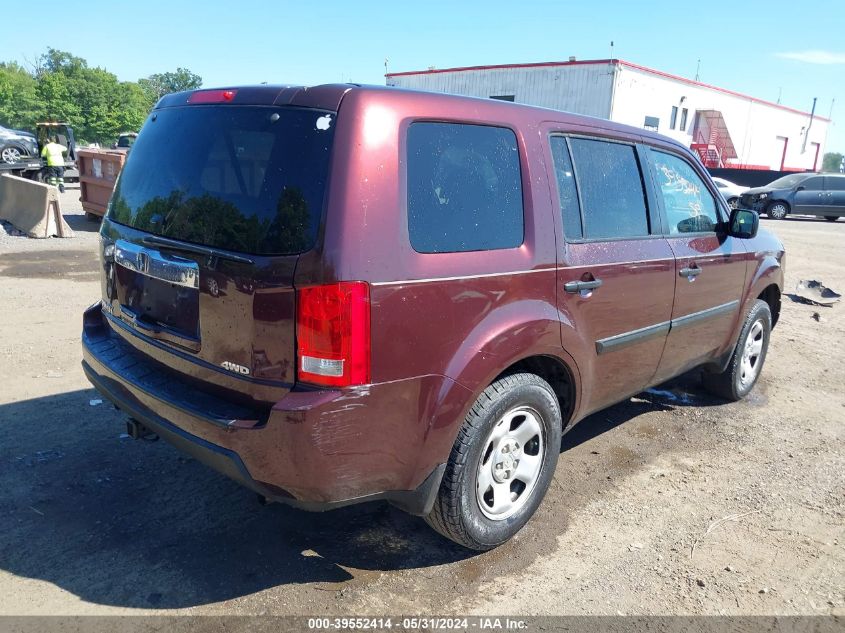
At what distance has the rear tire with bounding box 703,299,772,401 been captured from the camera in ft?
16.5

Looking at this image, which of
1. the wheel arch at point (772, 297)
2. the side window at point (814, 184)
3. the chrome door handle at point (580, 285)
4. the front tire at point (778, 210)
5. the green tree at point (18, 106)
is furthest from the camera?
the green tree at point (18, 106)

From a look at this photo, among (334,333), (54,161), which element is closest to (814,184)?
(54,161)

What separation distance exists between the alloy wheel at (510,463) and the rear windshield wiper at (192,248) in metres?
1.31

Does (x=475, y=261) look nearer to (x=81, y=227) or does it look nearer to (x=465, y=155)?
(x=465, y=155)

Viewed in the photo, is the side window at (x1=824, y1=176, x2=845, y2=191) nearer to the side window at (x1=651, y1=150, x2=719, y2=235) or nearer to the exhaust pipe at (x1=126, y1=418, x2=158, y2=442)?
the side window at (x1=651, y1=150, x2=719, y2=235)

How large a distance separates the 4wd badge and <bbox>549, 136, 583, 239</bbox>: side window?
166 centimetres

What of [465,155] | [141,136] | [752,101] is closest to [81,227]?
[141,136]

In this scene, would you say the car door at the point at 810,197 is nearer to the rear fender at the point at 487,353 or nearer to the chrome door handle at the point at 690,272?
the chrome door handle at the point at 690,272

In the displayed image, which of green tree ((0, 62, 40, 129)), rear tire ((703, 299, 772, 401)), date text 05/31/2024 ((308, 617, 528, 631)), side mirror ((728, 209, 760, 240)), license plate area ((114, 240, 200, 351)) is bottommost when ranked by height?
date text 05/31/2024 ((308, 617, 528, 631))

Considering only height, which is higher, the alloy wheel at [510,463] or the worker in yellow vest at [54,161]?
the worker in yellow vest at [54,161]

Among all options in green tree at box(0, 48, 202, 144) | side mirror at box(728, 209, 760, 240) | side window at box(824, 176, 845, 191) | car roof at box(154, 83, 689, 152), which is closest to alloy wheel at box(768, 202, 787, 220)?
side window at box(824, 176, 845, 191)

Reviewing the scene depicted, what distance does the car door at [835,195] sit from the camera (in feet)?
71.9

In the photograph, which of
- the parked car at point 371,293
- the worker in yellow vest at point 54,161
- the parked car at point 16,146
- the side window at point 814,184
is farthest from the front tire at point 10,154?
the side window at point 814,184

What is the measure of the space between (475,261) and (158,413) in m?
1.49
